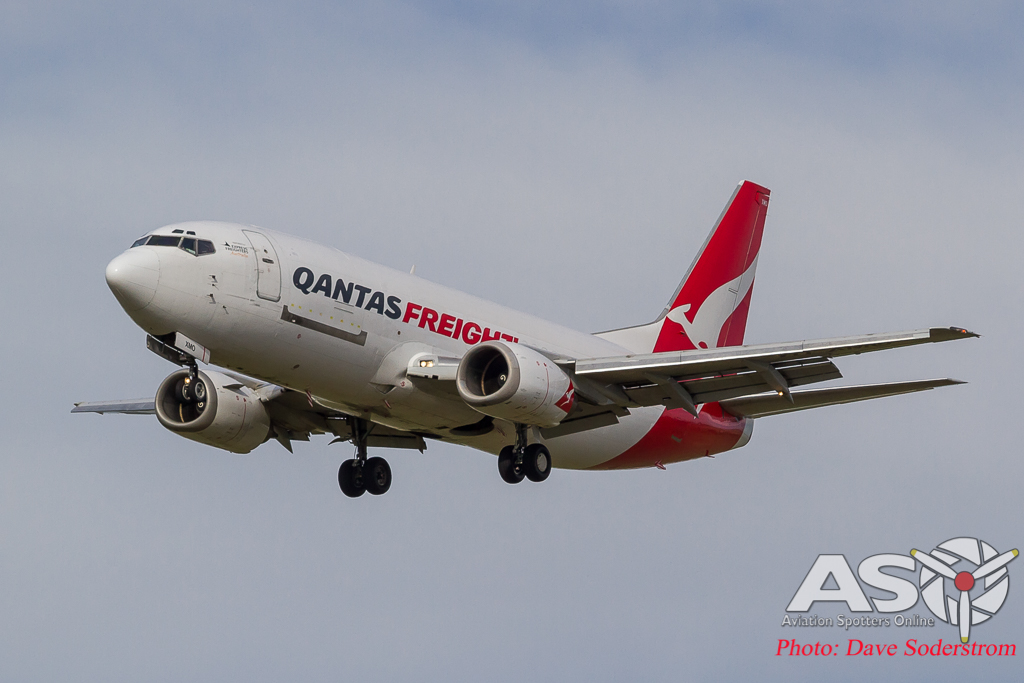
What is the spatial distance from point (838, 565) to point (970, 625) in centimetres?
353

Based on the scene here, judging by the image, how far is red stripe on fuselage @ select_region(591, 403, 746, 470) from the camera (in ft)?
120

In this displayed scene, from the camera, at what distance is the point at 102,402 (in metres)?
38.5

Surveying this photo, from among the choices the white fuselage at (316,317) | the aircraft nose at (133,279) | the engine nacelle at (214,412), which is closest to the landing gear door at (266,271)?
the white fuselage at (316,317)

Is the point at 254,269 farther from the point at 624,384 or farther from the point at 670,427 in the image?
the point at 670,427

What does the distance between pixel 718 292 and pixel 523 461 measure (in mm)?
11192

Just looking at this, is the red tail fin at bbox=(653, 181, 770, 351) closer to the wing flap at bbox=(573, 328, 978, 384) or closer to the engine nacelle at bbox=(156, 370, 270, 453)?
the wing flap at bbox=(573, 328, 978, 384)

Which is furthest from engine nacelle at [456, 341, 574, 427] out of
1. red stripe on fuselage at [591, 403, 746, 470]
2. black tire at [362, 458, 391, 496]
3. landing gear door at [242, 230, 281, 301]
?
black tire at [362, 458, 391, 496]

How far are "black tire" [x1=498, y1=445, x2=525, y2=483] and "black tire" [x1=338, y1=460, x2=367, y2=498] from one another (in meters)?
4.61

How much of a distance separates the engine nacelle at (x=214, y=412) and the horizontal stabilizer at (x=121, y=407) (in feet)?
10.8

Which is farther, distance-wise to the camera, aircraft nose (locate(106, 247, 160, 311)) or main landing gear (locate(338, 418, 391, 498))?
main landing gear (locate(338, 418, 391, 498))

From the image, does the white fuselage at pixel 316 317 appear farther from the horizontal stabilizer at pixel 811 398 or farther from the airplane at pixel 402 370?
the horizontal stabilizer at pixel 811 398

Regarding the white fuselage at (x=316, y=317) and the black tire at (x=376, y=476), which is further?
the black tire at (x=376, y=476)

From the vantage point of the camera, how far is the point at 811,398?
111 feet

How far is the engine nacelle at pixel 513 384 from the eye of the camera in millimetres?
30219
